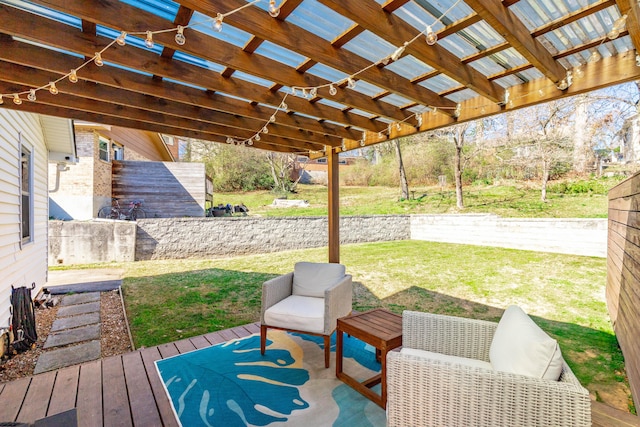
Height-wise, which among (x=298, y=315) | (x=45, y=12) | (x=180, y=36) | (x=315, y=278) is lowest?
(x=298, y=315)

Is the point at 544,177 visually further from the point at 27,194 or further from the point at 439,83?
the point at 27,194

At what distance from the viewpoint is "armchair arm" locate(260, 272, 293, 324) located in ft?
9.94

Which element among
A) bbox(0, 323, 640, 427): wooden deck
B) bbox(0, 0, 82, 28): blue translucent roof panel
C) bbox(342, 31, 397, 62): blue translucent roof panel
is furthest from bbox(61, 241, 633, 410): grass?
bbox(342, 31, 397, 62): blue translucent roof panel

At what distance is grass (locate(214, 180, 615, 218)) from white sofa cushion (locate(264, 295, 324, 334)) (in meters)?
8.33

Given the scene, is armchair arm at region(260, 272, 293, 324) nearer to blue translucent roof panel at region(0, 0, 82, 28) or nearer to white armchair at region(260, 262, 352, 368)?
white armchair at region(260, 262, 352, 368)

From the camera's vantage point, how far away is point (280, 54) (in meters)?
2.27

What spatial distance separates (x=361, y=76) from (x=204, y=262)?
6.80 m

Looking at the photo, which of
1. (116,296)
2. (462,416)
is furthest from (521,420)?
(116,296)

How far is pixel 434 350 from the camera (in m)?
2.12

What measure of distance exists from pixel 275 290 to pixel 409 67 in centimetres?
238

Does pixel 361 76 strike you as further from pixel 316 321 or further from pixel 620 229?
pixel 620 229

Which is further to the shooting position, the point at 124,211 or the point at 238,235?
the point at 124,211

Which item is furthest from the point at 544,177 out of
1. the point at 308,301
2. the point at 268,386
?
the point at 268,386

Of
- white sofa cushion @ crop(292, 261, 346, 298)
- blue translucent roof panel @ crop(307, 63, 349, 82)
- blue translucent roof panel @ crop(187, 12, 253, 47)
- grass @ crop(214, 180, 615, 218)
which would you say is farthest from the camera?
grass @ crop(214, 180, 615, 218)
